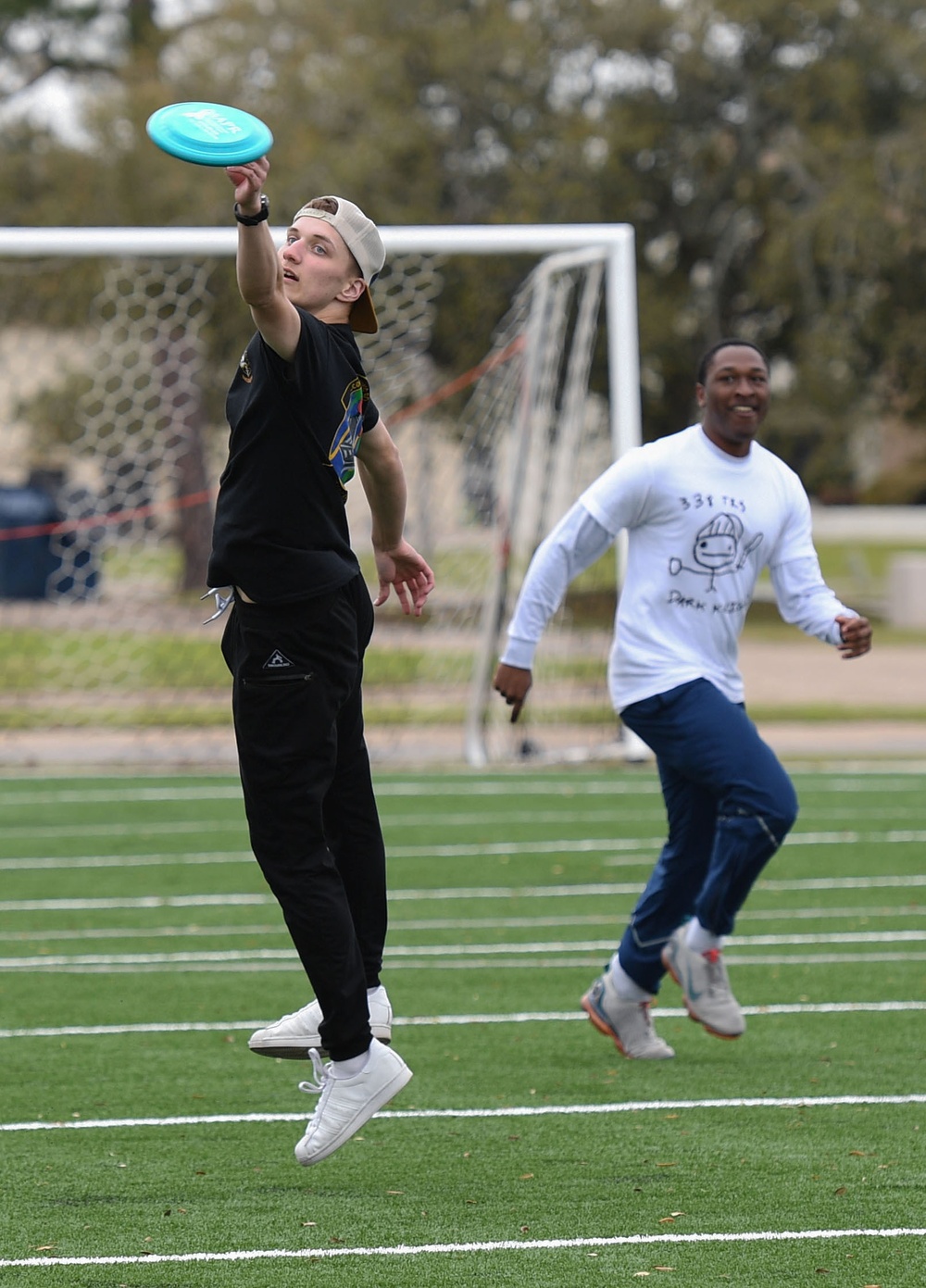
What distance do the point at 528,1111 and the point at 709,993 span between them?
2.34ft

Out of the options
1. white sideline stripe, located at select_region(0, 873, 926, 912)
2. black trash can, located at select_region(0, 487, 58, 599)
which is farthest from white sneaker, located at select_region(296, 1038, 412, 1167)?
black trash can, located at select_region(0, 487, 58, 599)

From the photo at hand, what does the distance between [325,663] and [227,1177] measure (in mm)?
1330

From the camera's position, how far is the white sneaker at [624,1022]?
5.75 m

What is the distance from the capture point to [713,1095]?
5.31 m

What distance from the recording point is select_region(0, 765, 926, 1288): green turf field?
4.00m

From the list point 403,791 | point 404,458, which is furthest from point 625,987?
point 404,458

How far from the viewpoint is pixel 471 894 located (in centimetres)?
883

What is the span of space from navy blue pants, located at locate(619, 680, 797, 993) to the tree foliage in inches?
727

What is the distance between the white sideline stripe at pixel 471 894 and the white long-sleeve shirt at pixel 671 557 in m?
3.29

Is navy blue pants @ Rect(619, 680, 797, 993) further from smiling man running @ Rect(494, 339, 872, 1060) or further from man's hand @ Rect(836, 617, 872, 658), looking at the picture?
man's hand @ Rect(836, 617, 872, 658)

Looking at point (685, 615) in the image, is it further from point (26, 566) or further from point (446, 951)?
point (26, 566)

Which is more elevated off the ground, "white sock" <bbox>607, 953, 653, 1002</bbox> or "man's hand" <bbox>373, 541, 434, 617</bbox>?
"man's hand" <bbox>373, 541, 434, 617</bbox>

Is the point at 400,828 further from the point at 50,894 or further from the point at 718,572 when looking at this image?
the point at 718,572

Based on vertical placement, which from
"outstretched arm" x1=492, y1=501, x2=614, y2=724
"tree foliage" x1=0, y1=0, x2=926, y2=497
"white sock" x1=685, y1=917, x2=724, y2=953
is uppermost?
"tree foliage" x1=0, y1=0, x2=926, y2=497
